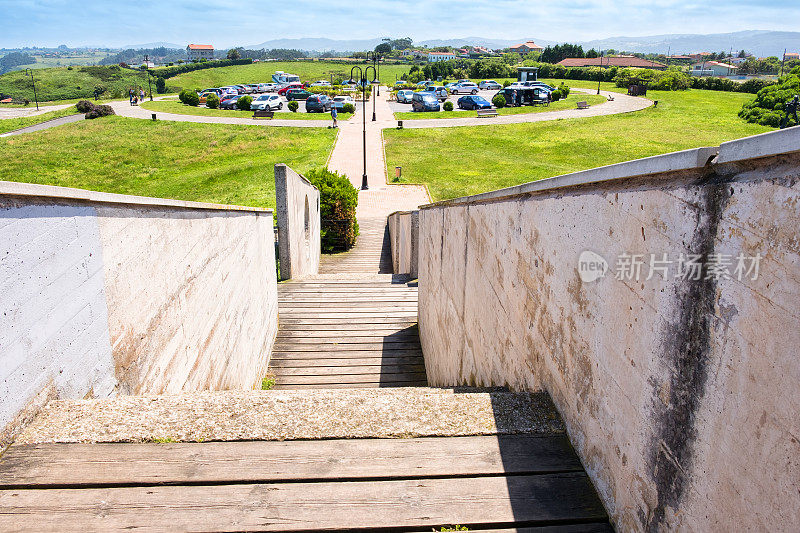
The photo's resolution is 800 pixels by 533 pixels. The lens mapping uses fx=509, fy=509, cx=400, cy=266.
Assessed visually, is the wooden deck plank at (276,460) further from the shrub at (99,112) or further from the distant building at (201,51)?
the distant building at (201,51)

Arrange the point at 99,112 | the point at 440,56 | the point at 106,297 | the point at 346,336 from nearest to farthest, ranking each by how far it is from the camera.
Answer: the point at 106,297
the point at 346,336
the point at 99,112
the point at 440,56

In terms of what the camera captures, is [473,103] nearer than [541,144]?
No

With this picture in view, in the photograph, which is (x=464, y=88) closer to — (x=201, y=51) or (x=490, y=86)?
(x=490, y=86)

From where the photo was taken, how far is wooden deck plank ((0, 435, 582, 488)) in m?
2.14

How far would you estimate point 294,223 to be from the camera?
10.2 meters

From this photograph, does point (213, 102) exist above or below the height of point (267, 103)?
above

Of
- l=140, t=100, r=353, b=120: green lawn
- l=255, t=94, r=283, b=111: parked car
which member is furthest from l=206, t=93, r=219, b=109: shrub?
l=255, t=94, r=283, b=111: parked car

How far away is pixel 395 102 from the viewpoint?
5209 cm

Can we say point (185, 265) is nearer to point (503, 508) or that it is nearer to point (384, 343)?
point (503, 508)

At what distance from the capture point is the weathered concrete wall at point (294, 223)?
928cm

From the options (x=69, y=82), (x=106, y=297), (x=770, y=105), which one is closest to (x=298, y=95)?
(x=770, y=105)

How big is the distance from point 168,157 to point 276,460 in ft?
106

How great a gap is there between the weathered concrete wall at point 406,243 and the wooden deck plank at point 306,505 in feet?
29.8

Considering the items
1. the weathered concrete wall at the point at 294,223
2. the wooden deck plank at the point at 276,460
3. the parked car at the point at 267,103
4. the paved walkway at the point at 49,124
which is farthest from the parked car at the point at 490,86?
the wooden deck plank at the point at 276,460
